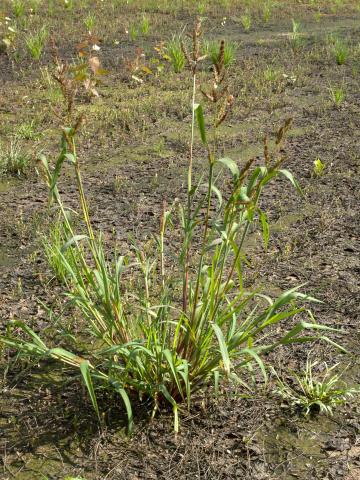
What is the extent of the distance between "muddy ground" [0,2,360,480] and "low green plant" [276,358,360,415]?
0.15ft

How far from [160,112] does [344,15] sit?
7.38 meters

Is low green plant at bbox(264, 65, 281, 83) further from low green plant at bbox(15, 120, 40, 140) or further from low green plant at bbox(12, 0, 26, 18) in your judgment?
low green plant at bbox(12, 0, 26, 18)

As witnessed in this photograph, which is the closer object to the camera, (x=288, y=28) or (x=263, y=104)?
(x=263, y=104)

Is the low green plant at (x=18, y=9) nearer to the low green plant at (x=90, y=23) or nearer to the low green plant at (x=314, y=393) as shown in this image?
the low green plant at (x=90, y=23)

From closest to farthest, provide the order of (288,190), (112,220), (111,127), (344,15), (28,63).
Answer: (112,220) → (288,190) → (111,127) → (28,63) → (344,15)

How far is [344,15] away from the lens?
11.7 m

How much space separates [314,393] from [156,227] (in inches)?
68.2

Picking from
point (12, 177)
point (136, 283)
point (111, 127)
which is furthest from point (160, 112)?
point (136, 283)

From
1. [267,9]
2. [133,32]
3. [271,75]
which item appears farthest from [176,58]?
[267,9]

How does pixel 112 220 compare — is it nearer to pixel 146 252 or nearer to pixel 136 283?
pixel 146 252

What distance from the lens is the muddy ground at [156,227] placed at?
84.9 inches

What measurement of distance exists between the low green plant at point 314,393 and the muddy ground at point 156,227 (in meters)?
0.05

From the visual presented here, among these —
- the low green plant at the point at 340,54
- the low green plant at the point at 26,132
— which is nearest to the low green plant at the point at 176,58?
the low green plant at the point at 340,54

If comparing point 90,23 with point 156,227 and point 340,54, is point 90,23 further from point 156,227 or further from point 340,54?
point 156,227
